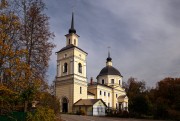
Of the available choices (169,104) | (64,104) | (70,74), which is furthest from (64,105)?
(169,104)

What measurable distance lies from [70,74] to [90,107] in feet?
25.8

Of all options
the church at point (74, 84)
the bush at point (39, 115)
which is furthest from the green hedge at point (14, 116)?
the church at point (74, 84)

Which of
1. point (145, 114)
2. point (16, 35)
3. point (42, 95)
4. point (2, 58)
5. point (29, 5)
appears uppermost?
point (29, 5)

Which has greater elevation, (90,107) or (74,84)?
(74,84)

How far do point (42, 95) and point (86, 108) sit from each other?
29.8 meters

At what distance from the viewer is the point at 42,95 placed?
17406mm

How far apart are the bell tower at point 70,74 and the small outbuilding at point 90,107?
1337mm

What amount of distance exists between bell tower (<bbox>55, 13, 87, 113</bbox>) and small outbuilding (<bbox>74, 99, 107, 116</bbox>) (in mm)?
1337

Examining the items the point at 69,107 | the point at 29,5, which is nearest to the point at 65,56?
the point at 69,107

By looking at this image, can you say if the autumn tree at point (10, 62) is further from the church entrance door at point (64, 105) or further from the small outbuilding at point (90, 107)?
the church entrance door at point (64, 105)

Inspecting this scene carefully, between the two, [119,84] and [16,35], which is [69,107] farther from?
[16,35]

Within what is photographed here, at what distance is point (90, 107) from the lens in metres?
46.1

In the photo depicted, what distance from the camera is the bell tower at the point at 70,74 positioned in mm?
48688

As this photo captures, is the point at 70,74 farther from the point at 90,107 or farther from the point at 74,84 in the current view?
the point at 90,107
